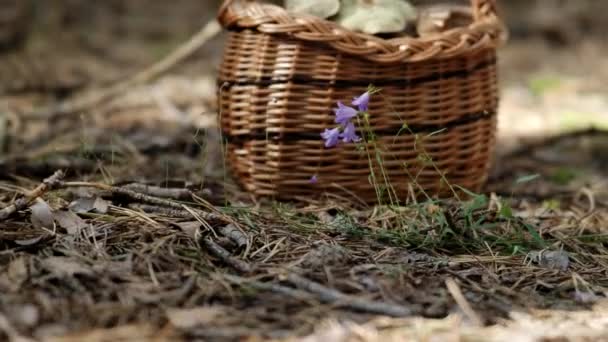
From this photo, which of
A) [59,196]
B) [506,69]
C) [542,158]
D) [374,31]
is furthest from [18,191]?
[506,69]

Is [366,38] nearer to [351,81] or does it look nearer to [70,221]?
[351,81]

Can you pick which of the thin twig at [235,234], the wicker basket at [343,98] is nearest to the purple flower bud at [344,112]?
the wicker basket at [343,98]

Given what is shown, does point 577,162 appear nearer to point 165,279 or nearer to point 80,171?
point 80,171

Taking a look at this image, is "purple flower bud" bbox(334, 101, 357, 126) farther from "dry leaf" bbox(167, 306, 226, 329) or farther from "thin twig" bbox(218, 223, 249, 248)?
"dry leaf" bbox(167, 306, 226, 329)

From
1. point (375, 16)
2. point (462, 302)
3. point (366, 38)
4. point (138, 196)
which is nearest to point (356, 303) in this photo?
point (462, 302)

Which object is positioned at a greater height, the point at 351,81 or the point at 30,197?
the point at 351,81

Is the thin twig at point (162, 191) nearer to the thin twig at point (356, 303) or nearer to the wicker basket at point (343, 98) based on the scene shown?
the wicker basket at point (343, 98)
